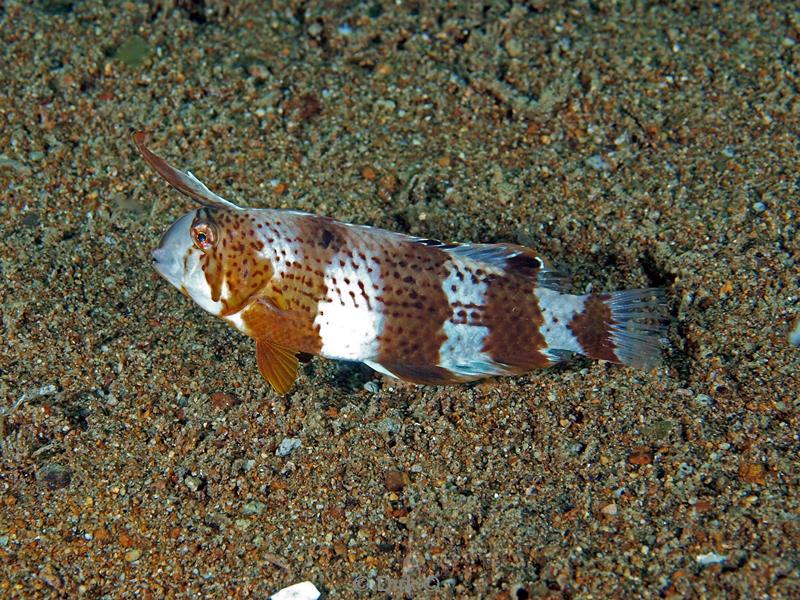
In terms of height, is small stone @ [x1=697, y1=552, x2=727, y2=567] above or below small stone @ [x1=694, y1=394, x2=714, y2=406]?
below

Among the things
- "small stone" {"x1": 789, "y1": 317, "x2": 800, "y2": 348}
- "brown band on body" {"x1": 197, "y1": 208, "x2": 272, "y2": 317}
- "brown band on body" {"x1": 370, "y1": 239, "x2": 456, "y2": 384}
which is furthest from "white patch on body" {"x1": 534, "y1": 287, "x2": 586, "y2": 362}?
"brown band on body" {"x1": 197, "y1": 208, "x2": 272, "y2": 317}

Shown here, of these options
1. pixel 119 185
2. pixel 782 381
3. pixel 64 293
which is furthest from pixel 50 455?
pixel 782 381

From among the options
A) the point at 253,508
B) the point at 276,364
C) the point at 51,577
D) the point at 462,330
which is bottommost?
the point at 51,577

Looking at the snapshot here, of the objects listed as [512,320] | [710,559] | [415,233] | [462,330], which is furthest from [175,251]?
[710,559]

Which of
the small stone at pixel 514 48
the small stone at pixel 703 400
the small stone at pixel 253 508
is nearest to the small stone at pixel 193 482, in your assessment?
the small stone at pixel 253 508

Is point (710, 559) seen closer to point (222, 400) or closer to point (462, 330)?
point (462, 330)

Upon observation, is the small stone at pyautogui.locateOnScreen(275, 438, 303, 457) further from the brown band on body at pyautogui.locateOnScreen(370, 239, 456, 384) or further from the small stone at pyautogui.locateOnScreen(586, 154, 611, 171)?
the small stone at pyautogui.locateOnScreen(586, 154, 611, 171)

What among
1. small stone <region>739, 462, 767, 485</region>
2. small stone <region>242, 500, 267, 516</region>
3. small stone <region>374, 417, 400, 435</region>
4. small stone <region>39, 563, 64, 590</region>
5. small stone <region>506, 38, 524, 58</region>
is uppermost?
small stone <region>506, 38, 524, 58</region>
